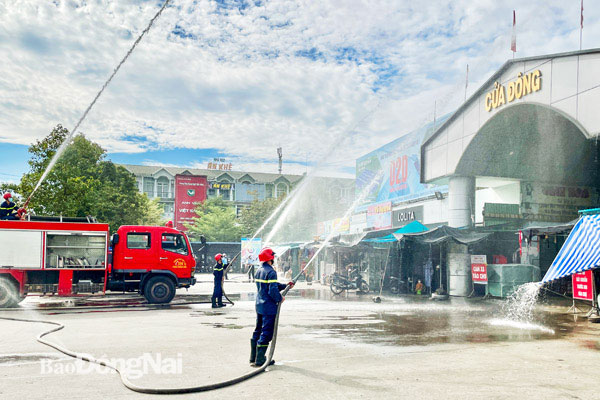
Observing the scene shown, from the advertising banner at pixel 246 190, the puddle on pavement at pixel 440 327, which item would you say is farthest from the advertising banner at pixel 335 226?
the advertising banner at pixel 246 190

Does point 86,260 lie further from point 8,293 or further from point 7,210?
point 7,210

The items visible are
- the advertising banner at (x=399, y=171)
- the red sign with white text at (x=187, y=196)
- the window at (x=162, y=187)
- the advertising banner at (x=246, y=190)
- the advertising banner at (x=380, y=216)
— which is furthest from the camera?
the advertising banner at (x=246, y=190)

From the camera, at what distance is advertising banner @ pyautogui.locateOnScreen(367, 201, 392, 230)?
34.8 m

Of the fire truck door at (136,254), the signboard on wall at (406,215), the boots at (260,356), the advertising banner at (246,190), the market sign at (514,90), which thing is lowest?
the boots at (260,356)

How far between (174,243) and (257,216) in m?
43.7

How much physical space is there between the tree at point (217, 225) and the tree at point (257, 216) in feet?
6.90

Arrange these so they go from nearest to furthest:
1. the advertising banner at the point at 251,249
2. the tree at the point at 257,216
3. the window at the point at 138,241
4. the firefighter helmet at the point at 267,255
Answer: the firefighter helmet at the point at 267,255
the window at the point at 138,241
the advertising banner at the point at 251,249
the tree at the point at 257,216

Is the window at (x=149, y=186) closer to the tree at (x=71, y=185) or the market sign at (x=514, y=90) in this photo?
the tree at (x=71, y=185)

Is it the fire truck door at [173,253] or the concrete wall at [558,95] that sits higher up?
the concrete wall at [558,95]

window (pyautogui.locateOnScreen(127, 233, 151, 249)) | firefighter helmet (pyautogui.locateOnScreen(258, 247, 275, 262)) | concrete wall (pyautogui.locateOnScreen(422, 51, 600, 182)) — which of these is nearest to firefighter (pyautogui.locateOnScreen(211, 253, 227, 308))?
window (pyautogui.locateOnScreen(127, 233, 151, 249))

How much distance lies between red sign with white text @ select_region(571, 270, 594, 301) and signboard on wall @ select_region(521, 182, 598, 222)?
8.11m

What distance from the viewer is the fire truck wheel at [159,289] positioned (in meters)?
17.1

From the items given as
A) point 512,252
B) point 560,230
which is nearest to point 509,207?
point 512,252

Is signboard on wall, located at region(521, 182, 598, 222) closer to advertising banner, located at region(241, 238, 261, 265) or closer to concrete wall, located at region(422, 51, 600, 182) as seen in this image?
concrete wall, located at region(422, 51, 600, 182)
